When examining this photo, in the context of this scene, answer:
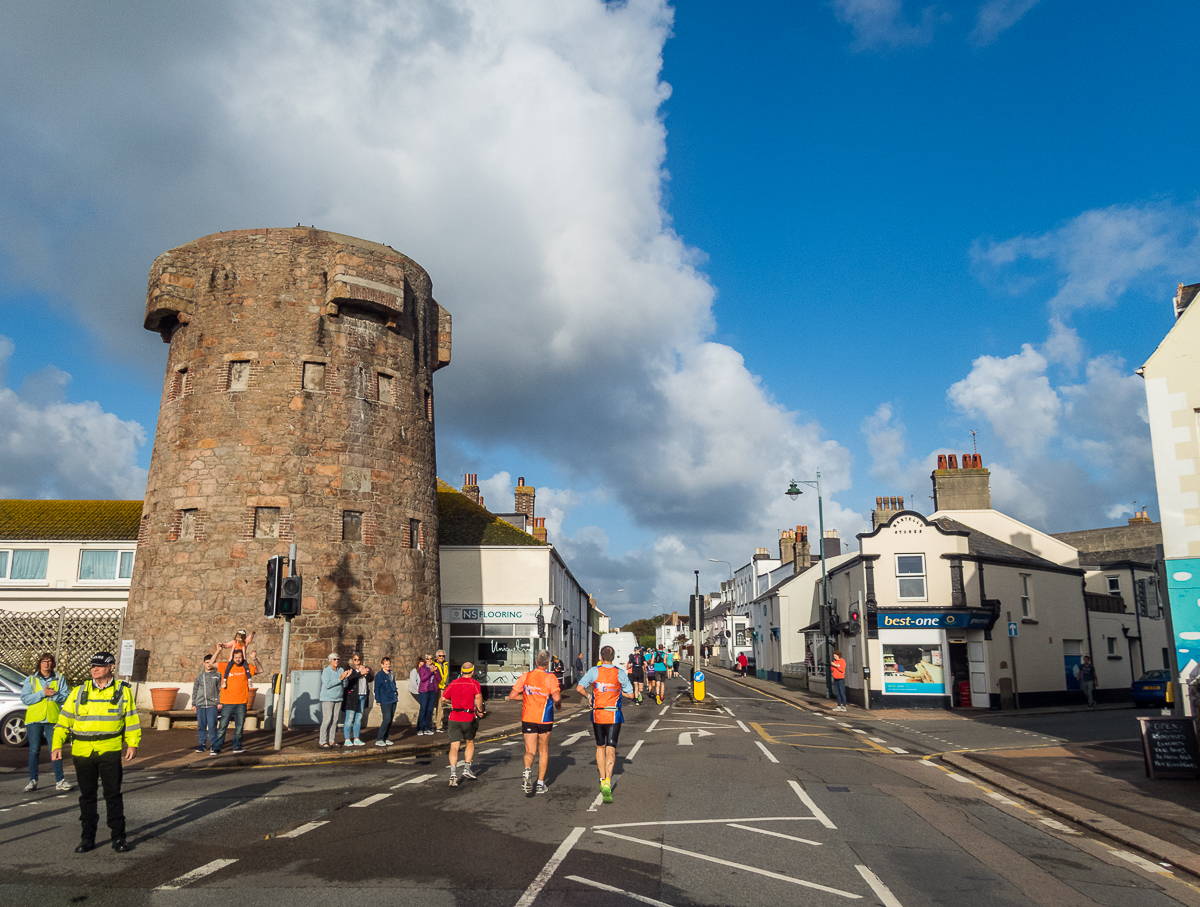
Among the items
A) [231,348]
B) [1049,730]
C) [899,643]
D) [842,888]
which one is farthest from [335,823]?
[899,643]

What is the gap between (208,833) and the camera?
27.2ft

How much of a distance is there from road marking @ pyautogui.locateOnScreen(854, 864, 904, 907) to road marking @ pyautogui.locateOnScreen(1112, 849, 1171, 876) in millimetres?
2882

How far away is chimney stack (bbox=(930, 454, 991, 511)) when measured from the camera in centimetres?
3912

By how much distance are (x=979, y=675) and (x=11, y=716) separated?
28.9 m

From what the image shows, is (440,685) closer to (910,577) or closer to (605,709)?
(605,709)

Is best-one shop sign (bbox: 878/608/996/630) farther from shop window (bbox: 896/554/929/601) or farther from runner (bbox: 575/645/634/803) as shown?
runner (bbox: 575/645/634/803)

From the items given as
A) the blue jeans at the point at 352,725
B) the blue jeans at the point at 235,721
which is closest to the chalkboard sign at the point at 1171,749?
the blue jeans at the point at 352,725

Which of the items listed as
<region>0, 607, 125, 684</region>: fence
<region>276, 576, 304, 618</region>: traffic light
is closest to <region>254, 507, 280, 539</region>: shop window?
<region>276, 576, 304, 618</region>: traffic light

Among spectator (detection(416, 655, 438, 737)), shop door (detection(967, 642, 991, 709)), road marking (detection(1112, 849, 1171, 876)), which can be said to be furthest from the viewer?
shop door (detection(967, 642, 991, 709))

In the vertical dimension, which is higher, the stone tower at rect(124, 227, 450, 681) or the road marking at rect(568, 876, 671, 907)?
the stone tower at rect(124, 227, 450, 681)

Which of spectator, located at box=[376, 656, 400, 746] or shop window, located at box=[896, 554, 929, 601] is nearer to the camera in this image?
spectator, located at box=[376, 656, 400, 746]

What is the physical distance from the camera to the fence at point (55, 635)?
29484 millimetres

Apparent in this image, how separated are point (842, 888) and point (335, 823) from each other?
540 cm

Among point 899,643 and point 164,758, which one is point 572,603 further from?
point 164,758
